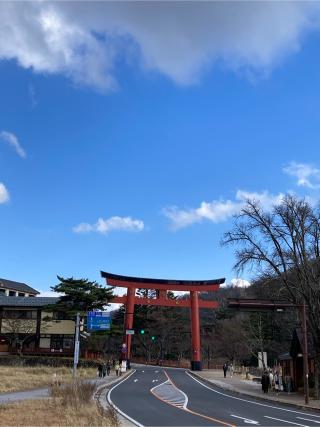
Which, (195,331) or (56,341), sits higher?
(195,331)

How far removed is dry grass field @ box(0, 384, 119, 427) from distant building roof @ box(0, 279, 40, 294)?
8134cm

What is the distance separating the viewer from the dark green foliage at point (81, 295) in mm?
62250

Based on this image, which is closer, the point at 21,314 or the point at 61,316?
the point at 61,316

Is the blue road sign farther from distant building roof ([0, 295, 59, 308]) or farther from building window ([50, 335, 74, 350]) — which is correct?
distant building roof ([0, 295, 59, 308])

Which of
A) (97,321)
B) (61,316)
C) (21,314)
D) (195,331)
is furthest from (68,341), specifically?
(97,321)

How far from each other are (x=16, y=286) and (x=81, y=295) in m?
44.0

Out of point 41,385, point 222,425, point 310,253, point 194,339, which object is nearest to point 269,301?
point 310,253

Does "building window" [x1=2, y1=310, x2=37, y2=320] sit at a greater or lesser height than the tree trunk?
greater

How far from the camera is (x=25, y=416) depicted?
15.2 m

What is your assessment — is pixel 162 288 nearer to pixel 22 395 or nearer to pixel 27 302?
pixel 27 302

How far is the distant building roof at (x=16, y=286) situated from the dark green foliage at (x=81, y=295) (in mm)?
36950

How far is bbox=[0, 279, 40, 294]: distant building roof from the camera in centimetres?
9744

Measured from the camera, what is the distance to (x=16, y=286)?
10150 cm

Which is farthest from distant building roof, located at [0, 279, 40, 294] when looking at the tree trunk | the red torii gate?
the tree trunk
